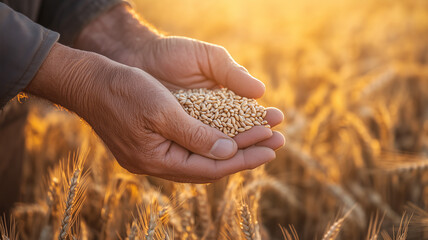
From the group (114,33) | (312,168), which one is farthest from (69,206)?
(312,168)

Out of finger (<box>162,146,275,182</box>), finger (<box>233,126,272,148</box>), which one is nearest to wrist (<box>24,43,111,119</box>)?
finger (<box>162,146,275,182</box>)

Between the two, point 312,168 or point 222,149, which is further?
point 312,168

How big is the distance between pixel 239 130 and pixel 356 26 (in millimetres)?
3911

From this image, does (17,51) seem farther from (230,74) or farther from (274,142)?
(274,142)

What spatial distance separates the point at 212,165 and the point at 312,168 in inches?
39.1

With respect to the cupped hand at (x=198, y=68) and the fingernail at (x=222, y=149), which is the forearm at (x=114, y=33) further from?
the fingernail at (x=222, y=149)

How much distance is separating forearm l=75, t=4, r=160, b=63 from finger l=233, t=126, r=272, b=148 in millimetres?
816

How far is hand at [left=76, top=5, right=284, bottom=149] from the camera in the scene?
5.49ft

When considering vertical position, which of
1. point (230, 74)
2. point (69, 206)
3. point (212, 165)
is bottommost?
point (69, 206)

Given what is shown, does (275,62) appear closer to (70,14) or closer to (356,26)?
(356,26)

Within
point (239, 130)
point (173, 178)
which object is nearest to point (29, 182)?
point (173, 178)

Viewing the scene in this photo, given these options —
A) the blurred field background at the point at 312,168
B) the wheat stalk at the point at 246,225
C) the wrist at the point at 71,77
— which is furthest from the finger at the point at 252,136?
the wrist at the point at 71,77

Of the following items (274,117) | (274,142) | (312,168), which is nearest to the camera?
(274,142)

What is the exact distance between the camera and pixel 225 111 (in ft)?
5.47
